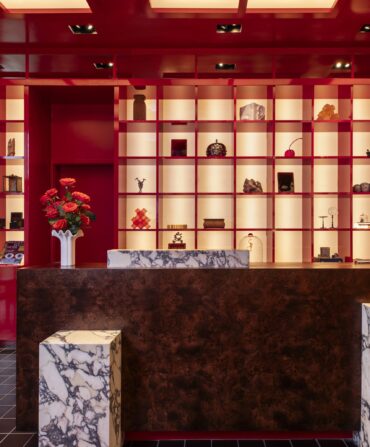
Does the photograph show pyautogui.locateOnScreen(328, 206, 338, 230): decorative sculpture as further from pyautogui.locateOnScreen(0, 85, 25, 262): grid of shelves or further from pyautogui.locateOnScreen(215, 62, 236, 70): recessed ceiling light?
pyautogui.locateOnScreen(0, 85, 25, 262): grid of shelves

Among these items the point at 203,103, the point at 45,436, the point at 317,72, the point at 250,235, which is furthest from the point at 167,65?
the point at 45,436

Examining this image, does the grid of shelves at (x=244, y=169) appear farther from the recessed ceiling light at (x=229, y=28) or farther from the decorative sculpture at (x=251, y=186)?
the recessed ceiling light at (x=229, y=28)

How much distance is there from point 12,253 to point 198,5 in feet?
11.3

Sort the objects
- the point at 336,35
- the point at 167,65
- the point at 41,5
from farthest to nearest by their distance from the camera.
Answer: the point at 167,65 < the point at 336,35 < the point at 41,5

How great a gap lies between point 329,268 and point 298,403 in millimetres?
864

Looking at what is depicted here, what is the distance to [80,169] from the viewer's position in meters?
6.18

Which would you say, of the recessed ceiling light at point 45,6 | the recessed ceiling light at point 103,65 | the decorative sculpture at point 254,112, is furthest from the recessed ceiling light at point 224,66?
the recessed ceiling light at point 45,6

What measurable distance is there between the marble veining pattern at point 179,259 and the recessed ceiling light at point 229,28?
2634mm

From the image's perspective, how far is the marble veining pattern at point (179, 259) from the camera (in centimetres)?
283

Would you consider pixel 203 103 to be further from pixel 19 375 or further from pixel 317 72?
pixel 19 375

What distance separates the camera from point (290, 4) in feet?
13.5

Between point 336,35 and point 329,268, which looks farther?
point 336,35

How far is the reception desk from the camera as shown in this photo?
2.74 meters

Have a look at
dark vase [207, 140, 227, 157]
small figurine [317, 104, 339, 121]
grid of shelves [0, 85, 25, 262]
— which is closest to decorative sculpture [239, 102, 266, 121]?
dark vase [207, 140, 227, 157]
